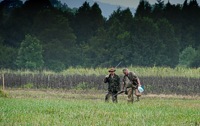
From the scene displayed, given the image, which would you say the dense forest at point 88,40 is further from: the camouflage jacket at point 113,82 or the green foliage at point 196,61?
the camouflage jacket at point 113,82

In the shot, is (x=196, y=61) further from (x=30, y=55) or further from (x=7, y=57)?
(x=7, y=57)

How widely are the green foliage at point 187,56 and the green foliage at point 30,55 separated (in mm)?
24280

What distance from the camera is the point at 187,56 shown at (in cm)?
9425

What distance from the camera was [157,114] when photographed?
1748cm

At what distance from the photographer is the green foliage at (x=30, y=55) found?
84.5 metres

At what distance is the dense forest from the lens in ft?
292

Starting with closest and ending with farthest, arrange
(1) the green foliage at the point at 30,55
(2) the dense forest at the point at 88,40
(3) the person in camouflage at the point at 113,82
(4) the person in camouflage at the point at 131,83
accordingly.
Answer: (4) the person in camouflage at the point at 131,83 < (3) the person in camouflage at the point at 113,82 < (1) the green foliage at the point at 30,55 < (2) the dense forest at the point at 88,40

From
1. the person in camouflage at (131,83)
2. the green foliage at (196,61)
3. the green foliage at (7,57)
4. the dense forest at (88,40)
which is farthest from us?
the green foliage at (196,61)

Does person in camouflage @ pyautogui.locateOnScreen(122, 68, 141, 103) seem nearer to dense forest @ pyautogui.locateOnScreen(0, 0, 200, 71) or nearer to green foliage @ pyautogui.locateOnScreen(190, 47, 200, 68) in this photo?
dense forest @ pyautogui.locateOnScreen(0, 0, 200, 71)

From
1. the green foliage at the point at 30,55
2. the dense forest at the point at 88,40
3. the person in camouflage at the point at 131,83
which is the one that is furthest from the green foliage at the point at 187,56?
the person in camouflage at the point at 131,83

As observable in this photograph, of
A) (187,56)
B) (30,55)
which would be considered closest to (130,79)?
(30,55)

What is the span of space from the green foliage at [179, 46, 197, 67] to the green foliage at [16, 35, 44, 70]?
2428 centimetres

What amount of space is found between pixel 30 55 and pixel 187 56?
2601 cm

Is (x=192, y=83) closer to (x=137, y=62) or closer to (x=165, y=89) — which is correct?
(x=165, y=89)
